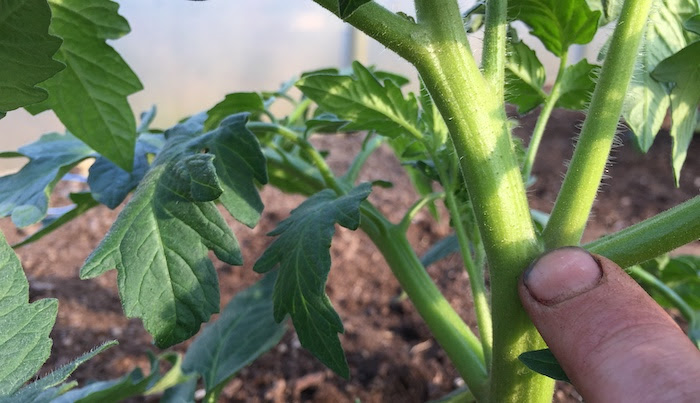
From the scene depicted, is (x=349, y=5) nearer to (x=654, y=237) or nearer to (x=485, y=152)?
(x=485, y=152)

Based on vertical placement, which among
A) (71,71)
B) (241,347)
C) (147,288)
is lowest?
(241,347)

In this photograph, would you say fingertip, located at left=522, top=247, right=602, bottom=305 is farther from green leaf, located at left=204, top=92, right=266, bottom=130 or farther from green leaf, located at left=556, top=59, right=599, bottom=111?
green leaf, located at left=204, top=92, right=266, bottom=130

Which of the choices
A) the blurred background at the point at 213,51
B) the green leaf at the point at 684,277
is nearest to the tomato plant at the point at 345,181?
the green leaf at the point at 684,277

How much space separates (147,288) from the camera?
1.77ft

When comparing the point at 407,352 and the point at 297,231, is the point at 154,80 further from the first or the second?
the point at 297,231

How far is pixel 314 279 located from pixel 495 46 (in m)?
A: 0.24

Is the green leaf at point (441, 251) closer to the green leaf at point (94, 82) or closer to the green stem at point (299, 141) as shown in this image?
the green stem at point (299, 141)

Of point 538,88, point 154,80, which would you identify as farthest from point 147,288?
point 154,80

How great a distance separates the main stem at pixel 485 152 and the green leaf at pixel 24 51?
0.81 feet

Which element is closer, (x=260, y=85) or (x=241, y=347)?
(x=241, y=347)

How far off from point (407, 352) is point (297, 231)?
0.61 metres

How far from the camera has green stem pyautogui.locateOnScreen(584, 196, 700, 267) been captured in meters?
0.45

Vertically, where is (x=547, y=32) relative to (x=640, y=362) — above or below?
above

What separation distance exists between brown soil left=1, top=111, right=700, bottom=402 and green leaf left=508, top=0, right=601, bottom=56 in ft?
0.30
